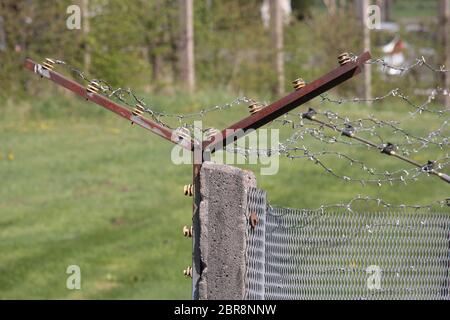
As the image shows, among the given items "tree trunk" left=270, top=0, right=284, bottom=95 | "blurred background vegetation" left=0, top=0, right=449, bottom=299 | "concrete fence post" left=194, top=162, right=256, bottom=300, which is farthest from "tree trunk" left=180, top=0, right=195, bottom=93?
"concrete fence post" left=194, top=162, right=256, bottom=300

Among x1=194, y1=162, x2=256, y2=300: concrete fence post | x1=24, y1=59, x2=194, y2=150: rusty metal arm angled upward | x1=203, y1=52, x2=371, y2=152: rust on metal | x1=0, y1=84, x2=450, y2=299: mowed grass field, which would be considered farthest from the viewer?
x1=0, y1=84, x2=450, y2=299: mowed grass field

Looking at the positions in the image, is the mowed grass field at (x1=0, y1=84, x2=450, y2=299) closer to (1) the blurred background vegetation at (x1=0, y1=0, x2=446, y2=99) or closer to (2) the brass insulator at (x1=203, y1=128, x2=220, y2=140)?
(1) the blurred background vegetation at (x1=0, y1=0, x2=446, y2=99)

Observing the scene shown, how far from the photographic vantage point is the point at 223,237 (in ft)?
13.4

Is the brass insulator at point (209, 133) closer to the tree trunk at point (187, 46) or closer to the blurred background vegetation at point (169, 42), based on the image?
the blurred background vegetation at point (169, 42)

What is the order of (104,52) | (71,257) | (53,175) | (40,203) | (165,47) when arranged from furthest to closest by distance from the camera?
(165,47) → (104,52) → (53,175) → (40,203) → (71,257)

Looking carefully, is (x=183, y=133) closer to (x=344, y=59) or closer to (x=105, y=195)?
(x=344, y=59)

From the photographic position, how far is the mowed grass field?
840 centimetres

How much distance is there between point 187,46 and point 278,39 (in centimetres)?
158

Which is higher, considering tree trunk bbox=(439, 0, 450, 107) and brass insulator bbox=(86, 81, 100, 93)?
tree trunk bbox=(439, 0, 450, 107)

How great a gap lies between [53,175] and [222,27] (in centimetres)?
701

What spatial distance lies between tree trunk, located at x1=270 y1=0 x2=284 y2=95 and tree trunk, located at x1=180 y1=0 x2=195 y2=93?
4.55 feet

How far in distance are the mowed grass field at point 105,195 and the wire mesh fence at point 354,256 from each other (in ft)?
11.6
